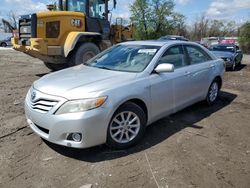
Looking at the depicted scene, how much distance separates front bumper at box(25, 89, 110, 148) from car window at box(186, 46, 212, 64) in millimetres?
2681

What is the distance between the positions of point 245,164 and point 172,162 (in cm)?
98

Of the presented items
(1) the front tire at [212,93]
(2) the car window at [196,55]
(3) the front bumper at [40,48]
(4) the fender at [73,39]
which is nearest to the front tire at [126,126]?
(2) the car window at [196,55]

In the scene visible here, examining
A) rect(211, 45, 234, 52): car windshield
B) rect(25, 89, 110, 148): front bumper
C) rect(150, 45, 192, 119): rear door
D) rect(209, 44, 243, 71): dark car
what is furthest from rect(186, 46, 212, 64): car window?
rect(211, 45, 234, 52): car windshield

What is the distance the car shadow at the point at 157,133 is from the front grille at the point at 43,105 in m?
0.67

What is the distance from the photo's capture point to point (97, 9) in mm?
11211

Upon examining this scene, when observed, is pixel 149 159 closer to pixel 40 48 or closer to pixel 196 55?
pixel 196 55

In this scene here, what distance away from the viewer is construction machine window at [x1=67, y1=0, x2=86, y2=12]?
1091 centimetres

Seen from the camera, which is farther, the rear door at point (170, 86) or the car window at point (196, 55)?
the car window at point (196, 55)

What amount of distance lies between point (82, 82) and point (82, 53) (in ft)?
19.9

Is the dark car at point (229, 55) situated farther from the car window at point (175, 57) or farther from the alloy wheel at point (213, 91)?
the car window at point (175, 57)

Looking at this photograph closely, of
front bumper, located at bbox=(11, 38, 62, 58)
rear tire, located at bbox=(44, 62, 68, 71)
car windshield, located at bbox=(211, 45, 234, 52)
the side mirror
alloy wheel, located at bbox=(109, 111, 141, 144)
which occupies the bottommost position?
alloy wheel, located at bbox=(109, 111, 141, 144)

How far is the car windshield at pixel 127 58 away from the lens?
4.82 meters

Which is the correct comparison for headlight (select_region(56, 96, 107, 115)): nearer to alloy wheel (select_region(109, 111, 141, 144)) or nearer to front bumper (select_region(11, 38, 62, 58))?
alloy wheel (select_region(109, 111, 141, 144))

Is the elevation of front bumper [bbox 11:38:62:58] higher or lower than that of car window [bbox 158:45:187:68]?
higher
